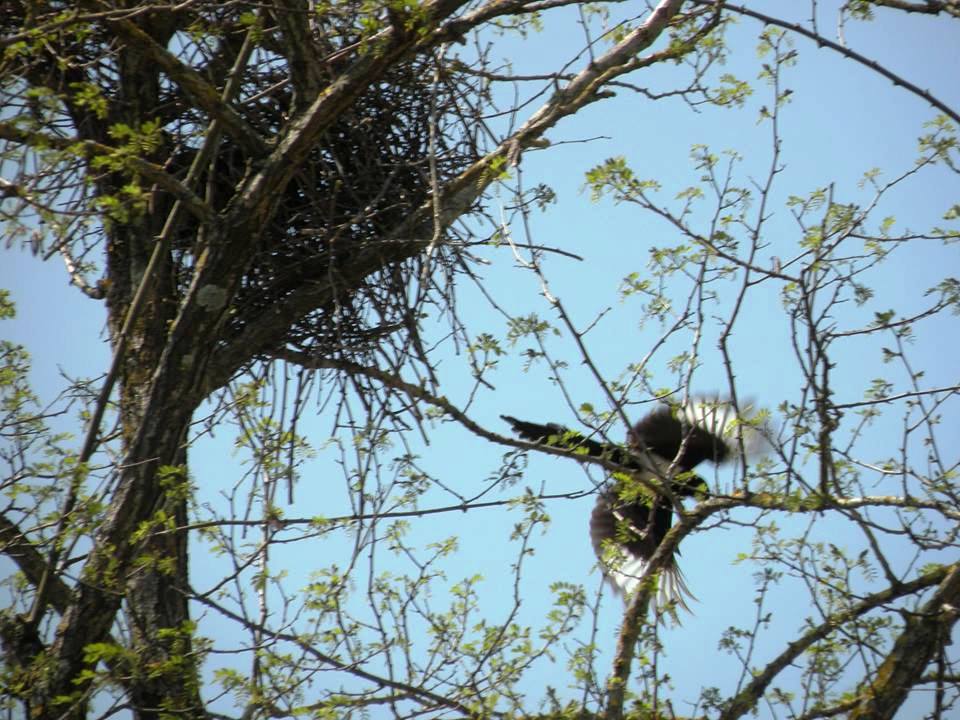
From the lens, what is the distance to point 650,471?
A: 292 centimetres

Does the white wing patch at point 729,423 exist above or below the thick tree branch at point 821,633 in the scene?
above

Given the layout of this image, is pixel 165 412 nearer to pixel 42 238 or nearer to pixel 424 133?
pixel 42 238

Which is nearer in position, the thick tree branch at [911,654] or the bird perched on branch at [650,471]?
the thick tree branch at [911,654]

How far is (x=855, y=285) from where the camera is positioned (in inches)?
110

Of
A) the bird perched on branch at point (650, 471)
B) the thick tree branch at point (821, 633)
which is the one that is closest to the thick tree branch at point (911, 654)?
the thick tree branch at point (821, 633)

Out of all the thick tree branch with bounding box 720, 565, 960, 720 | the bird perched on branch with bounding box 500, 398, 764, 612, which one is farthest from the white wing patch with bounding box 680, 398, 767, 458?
the thick tree branch with bounding box 720, 565, 960, 720

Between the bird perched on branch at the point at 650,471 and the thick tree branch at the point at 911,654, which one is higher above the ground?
the bird perched on branch at the point at 650,471

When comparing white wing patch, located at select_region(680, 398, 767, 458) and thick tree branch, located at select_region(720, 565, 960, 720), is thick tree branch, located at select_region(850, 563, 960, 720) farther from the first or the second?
white wing patch, located at select_region(680, 398, 767, 458)

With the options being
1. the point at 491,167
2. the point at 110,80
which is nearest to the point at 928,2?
the point at 491,167

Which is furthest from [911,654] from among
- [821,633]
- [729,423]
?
[729,423]

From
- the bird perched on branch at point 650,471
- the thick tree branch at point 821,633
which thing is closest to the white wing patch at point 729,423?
the bird perched on branch at point 650,471

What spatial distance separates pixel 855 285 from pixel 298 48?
1.31 meters

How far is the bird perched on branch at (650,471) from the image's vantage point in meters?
2.95

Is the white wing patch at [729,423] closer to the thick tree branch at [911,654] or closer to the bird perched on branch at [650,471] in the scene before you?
the bird perched on branch at [650,471]
